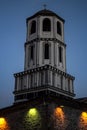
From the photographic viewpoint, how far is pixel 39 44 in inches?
2124

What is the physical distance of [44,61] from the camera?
5275 centimetres

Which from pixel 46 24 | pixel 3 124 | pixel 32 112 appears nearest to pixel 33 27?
pixel 46 24

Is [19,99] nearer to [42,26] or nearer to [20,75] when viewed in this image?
[20,75]

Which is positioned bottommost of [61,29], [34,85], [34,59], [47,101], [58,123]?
[58,123]

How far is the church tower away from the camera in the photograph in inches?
1994

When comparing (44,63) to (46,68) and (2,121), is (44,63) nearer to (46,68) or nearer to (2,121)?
(46,68)

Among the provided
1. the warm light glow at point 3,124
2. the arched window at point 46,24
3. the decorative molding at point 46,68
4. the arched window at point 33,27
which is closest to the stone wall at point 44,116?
the warm light glow at point 3,124

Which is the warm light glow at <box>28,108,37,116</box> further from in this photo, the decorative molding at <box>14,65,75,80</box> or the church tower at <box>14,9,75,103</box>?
the decorative molding at <box>14,65,75,80</box>

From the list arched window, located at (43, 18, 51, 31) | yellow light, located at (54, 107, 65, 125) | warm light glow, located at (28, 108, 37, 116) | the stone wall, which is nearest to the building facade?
arched window, located at (43, 18, 51, 31)

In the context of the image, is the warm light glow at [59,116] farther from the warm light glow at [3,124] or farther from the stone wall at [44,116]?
the warm light glow at [3,124]

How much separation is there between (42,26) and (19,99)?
13.6m

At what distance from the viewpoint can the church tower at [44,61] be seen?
1994 inches

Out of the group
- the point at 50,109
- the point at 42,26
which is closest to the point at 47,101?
the point at 50,109

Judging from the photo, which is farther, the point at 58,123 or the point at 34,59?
the point at 34,59
